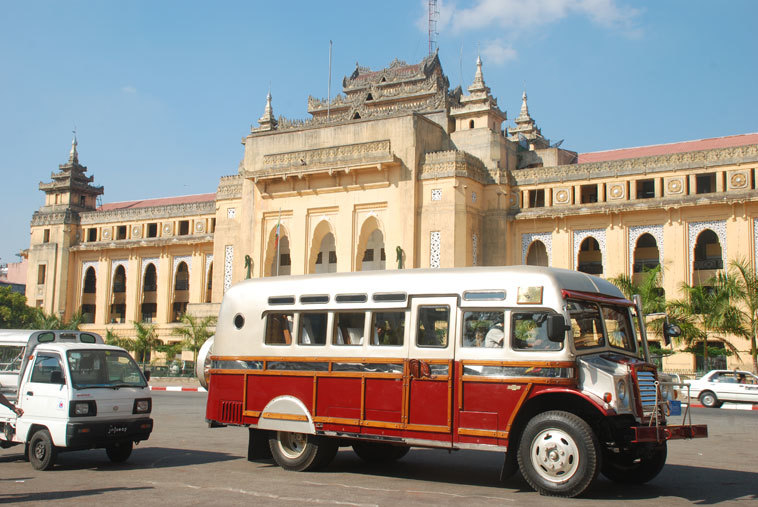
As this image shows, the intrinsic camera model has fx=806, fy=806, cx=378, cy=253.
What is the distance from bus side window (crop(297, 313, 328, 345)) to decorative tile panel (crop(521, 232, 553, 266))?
97.7 ft

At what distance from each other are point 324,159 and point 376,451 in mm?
29950

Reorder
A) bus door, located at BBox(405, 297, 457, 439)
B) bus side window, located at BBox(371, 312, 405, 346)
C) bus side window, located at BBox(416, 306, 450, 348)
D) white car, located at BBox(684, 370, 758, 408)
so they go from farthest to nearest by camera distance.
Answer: white car, located at BBox(684, 370, 758, 408) < bus side window, located at BBox(371, 312, 405, 346) < bus side window, located at BBox(416, 306, 450, 348) < bus door, located at BBox(405, 297, 457, 439)

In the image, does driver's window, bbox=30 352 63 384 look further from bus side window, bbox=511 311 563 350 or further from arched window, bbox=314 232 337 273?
arched window, bbox=314 232 337 273

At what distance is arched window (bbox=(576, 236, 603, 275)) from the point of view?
3981 centimetres

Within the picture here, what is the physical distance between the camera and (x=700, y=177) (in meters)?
35.7

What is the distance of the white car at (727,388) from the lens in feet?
78.4

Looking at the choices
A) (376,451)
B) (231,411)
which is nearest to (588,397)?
(376,451)

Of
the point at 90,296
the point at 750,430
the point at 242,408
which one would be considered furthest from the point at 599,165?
the point at 90,296

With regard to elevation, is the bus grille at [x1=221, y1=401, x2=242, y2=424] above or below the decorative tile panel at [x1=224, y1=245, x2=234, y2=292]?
below

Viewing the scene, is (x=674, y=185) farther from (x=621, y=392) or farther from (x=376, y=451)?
(x=621, y=392)

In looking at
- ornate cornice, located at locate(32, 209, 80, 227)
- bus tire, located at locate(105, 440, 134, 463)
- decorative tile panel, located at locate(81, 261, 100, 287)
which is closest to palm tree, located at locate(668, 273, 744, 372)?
bus tire, located at locate(105, 440, 134, 463)

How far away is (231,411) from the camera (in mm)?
11031

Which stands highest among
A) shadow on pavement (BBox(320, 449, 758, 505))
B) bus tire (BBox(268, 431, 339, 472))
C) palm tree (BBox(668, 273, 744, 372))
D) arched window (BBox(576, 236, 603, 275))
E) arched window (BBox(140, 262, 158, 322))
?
arched window (BBox(576, 236, 603, 275))

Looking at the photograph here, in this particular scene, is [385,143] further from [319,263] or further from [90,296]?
[90,296]
